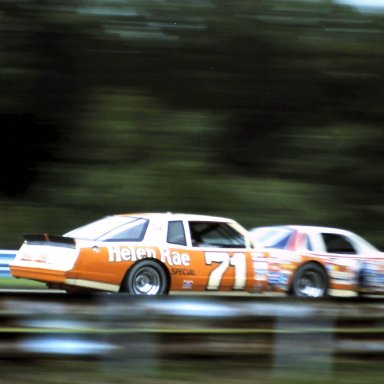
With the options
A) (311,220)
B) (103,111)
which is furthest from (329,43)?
(103,111)

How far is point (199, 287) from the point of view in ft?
37.7

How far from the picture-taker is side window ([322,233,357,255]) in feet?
43.4

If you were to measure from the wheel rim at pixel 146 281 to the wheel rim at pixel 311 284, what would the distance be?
2.77 meters

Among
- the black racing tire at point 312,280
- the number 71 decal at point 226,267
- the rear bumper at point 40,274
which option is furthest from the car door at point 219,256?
the rear bumper at point 40,274

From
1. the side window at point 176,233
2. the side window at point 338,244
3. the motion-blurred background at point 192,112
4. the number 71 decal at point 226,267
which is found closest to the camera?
the side window at point 176,233

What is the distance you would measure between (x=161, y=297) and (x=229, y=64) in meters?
9.44

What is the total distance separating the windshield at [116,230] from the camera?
11.1m

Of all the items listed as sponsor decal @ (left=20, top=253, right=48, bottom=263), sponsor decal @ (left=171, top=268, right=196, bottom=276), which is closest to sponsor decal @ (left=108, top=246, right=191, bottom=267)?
sponsor decal @ (left=171, top=268, right=196, bottom=276)

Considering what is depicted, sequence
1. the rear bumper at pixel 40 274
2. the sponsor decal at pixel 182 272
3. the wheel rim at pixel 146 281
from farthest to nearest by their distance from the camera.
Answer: the sponsor decal at pixel 182 272
the wheel rim at pixel 146 281
the rear bumper at pixel 40 274

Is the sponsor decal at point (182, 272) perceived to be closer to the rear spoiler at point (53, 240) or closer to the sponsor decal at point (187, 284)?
the sponsor decal at point (187, 284)

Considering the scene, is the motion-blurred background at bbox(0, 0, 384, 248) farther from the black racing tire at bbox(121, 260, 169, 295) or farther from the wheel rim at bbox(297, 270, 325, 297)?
the black racing tire at bbox(121, 260, 169, 295)

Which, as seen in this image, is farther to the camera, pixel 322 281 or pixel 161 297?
pixel 322 281

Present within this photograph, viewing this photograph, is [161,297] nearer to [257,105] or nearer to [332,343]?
[332,343]

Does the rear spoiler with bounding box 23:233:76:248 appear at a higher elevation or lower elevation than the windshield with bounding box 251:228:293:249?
lower
